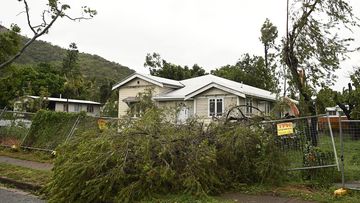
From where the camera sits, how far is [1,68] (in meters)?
13.5

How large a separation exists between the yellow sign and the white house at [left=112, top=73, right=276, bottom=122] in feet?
42.5

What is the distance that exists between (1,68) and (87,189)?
8.46 meters

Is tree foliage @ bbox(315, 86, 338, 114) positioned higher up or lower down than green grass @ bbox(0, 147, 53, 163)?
higher up

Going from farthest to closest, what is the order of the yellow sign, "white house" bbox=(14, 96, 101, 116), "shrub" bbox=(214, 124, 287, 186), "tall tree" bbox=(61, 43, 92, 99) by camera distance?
"tall tree" bbox=(61, 43, 92, 99), "white house" bbox=(14, 96, 101, 116), the yellow sign, "shrub" bbox=(214, 124, 287, 186)

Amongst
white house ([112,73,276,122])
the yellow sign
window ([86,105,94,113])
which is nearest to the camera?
the yellow sign

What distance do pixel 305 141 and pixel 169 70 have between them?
37.5 metres

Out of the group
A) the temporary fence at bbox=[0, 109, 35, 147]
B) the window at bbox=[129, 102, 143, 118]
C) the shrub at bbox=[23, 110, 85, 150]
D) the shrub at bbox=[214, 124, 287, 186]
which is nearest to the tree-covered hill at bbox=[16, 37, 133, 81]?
the temporary fence at bbox=[0, 109, 35, 147]

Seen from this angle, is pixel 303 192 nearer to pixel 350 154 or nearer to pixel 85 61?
pixel 350 154

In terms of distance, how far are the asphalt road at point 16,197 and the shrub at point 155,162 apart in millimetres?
566

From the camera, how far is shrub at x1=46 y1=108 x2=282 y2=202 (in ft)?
23.5

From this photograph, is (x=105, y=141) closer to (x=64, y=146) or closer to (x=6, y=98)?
(x=64, y=146)

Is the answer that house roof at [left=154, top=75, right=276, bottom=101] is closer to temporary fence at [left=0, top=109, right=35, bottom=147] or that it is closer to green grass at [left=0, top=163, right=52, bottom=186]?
temporary fence at [left=0, top=109, right=35, bottom=147]

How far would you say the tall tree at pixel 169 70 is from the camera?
4553cm

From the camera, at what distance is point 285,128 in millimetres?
8484
